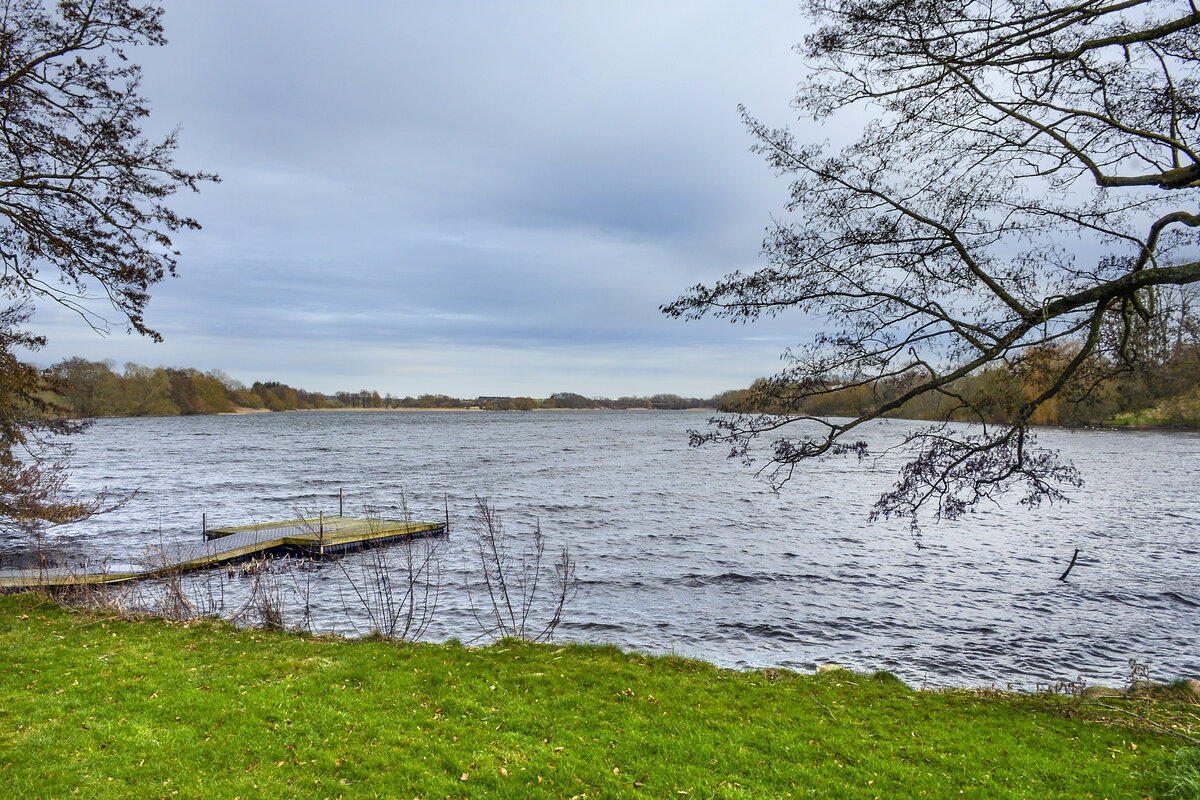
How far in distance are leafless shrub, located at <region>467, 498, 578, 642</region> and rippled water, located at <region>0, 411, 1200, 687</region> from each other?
50cm

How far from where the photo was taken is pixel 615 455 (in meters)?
64.1

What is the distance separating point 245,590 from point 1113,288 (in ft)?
63.2

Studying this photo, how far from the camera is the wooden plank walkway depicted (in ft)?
50.9

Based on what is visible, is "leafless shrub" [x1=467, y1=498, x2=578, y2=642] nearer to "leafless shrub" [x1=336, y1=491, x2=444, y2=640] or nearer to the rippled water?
the rippled water

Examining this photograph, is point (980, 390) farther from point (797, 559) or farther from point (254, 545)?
point (254, 545)

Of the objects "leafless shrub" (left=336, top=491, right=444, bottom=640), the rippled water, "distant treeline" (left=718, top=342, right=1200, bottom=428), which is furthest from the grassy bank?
"distant treeline" (left=718, top=342, right=1200, bottom=428)

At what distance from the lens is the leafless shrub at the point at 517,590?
1288 centimetres

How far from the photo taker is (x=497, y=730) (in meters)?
6.98

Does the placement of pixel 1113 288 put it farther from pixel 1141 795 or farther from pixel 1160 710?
pixel 1160 710

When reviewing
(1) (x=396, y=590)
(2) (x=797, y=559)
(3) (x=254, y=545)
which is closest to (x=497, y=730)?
(1) (x=396, y=590)

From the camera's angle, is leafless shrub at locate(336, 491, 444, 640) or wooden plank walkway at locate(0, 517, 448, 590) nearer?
leafless shrub at locate(336, 491, 444, 640)

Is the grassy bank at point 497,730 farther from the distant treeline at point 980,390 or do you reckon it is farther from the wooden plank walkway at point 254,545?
the wooden plank walkway at point 254,545

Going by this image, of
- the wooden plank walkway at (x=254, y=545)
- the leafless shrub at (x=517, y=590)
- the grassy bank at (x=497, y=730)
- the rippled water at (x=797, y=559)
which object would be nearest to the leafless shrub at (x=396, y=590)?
the rippled water at (x=797, y=559)

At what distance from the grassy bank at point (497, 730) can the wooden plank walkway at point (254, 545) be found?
6.55 metres
